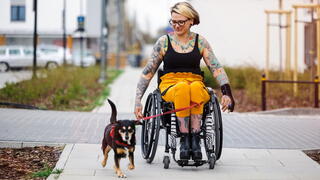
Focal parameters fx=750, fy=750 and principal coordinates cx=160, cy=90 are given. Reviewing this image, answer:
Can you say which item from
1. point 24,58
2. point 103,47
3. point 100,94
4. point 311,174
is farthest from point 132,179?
point 24,58

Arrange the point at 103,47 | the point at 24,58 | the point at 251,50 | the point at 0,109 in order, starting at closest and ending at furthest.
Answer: the point at 0,109 → the point at 103,47 → the point at 251,50 → the point at 24,58

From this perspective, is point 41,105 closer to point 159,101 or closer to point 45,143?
point 45,143

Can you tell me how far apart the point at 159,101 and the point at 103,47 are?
22.0m

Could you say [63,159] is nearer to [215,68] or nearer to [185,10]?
[215,68]

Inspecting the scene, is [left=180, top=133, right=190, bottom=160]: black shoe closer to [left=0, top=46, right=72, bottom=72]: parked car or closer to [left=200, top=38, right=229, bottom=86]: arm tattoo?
[left=200, top=38, right=229, bottom=86]: arm tattoo

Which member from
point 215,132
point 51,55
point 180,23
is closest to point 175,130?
point 215,132

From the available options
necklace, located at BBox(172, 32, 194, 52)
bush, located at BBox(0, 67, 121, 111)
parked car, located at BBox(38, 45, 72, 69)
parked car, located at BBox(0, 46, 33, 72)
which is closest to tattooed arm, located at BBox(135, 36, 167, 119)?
necklace, located at BBox(172, 32, 194, 52)

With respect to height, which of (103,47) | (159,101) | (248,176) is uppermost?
(103,47)

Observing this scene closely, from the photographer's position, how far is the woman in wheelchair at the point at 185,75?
7676 millimetres

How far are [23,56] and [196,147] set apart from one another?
34.1 meters

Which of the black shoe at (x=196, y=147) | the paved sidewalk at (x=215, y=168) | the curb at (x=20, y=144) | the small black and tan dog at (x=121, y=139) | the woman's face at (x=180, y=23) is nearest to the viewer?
the small black and tan dog at (x=121, y=139)

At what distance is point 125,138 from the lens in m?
6.91

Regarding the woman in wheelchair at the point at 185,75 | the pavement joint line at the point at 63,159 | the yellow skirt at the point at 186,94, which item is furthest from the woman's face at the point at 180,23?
the pavement joint line at the point at 63,159

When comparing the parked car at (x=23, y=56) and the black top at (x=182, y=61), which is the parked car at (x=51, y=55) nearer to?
the parked car at (x=23, y=56)
